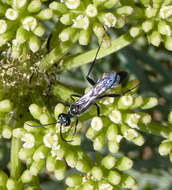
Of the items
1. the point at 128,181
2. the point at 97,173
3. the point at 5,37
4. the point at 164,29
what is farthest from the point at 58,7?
the point at 128,181

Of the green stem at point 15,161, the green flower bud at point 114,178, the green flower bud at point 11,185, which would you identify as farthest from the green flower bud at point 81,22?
the green flower bud at point 11,185

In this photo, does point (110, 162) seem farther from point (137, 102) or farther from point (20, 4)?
point (20, 4)

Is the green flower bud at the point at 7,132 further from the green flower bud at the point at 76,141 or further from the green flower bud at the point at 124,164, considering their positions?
the green flower bud at the point at 124,164

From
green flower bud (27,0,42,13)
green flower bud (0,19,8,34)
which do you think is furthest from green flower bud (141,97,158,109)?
green flower bud (0,19,8,34)

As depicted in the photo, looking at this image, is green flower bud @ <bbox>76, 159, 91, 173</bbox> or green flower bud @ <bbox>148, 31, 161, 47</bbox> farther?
green flower bud @ <bbox>148, 31, 161, 47</bbox>

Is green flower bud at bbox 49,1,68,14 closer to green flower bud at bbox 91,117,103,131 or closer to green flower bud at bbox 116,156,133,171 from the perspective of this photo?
green flower bud at bbox 91,117,103,131

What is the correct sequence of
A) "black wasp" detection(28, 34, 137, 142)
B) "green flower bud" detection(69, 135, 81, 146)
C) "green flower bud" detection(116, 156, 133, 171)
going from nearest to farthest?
1. "green flower bud" detection(69, 135, 81, 146)
2. "green flower bud" detection(116, 156, 133, 171)
3. "black wasp" detection(28, 34, 137, 142)
